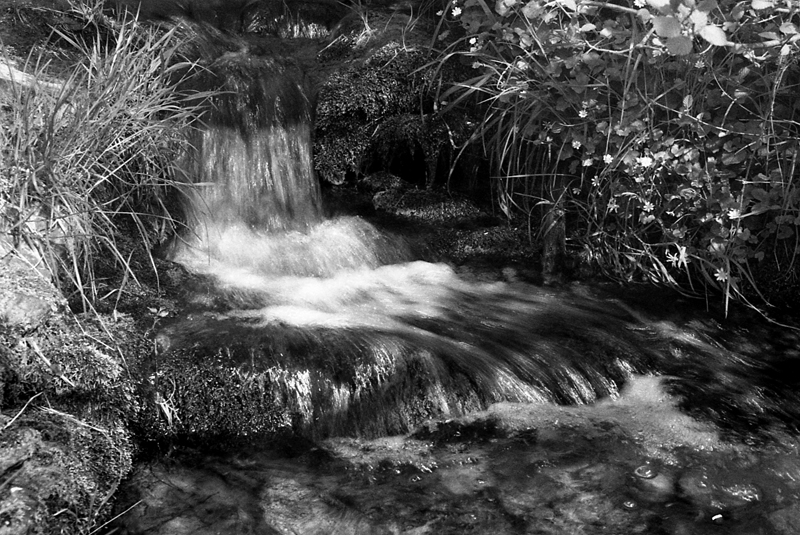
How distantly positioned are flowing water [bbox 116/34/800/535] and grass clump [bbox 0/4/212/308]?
0.39 metres

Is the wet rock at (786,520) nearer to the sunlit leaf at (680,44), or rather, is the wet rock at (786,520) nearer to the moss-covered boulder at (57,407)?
the sunlit leaf at (680,44)

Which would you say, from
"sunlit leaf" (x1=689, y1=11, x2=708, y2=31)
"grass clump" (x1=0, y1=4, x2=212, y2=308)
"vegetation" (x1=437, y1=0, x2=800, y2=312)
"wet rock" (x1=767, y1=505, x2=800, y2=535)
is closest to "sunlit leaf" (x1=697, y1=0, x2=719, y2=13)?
"sunlit leaf" (x1=689, y1=11, x2=708, y2=31)

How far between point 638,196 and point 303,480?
2127mm

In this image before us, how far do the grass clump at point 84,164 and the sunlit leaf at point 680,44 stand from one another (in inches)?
82.7

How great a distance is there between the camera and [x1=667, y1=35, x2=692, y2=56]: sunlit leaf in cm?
285

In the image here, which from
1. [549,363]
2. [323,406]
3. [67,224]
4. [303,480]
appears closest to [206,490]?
[303,480]

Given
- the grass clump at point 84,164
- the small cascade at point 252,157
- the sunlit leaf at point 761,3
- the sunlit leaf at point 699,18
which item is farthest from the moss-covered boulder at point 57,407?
the sunlit leaf at point 761,3

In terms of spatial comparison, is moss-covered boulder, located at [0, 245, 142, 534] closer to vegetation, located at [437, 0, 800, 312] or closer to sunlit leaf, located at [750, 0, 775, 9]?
vegetation, located at [437, 0, 800, 312]

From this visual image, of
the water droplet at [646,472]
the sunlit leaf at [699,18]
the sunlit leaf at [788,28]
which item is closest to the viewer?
the water droplet at [646,472]

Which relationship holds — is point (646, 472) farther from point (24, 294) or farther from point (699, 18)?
point (24, 294)

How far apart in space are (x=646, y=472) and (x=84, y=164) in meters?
2.35

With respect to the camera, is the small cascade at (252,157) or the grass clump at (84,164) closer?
the grass clump at (84,164)

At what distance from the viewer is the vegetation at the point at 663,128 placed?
11.0ft

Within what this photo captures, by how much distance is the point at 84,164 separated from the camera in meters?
2.98
